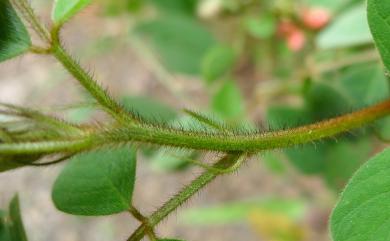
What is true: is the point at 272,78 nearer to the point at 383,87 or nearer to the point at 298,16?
the point at 298,16

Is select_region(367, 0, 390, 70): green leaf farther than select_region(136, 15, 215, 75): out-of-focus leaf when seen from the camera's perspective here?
No

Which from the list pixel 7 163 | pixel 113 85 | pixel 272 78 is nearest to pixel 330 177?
pixel 272 78

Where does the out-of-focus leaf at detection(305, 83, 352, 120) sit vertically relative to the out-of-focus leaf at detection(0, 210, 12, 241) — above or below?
below

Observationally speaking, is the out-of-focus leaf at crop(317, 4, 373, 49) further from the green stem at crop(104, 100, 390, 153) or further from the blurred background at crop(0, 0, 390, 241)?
the green stem at crop(104, 100, 390, 153)

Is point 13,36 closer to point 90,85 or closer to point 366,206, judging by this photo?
point 90,85

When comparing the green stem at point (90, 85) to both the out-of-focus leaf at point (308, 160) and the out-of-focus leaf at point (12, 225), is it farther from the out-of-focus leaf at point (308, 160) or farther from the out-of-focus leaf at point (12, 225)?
the out-of-focus leaf at point (308, 160)

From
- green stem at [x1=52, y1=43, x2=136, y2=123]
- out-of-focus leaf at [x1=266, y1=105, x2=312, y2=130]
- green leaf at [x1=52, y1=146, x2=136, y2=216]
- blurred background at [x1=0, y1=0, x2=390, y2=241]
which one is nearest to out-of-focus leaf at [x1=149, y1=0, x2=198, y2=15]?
blurred background at [x1=0, y1=0, x2=390, y2=241]

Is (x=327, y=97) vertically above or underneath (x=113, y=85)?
above
